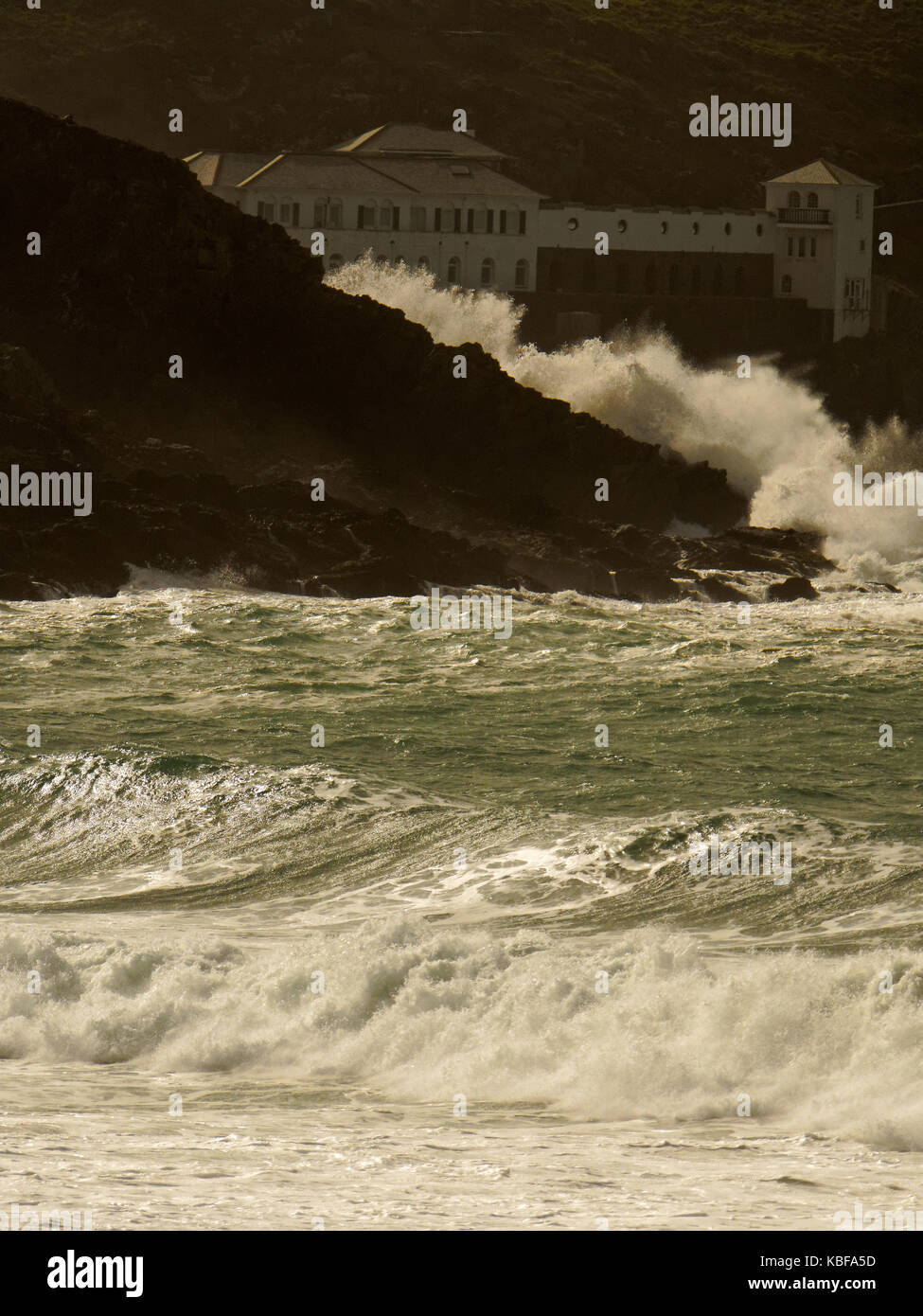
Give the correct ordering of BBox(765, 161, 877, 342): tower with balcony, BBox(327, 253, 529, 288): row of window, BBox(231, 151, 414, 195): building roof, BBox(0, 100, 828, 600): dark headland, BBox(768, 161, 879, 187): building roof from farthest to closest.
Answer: BBox(768, 161, 879, 187): building roof → BBox(765, 161, 877, 342): tower with balcony → BBox(327, 253, 529, 288): row of window → BBox(231, 151, 414, 195): building roof → BBox(0, 100, 828, 600): dark headland

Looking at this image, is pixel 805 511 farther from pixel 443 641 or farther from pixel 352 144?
pixel 352 144

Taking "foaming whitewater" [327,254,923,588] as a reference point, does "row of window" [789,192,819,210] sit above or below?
above

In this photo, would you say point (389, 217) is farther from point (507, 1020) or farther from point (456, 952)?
point (507, 1020)

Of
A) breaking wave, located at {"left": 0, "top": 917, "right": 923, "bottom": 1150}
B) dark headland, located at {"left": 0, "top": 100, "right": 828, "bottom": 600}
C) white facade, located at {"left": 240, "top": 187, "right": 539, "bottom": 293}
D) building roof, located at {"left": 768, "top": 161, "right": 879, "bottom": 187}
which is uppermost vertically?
building roof, located at {"left": 768, "top": 161, "right": 879, "bottom": 187}

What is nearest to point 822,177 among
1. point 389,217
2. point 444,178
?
point 444,178

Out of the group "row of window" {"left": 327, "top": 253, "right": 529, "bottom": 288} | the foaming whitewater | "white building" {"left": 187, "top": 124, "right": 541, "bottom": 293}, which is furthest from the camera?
"row of window" {"left": 327, "top": 253, "right": 529, "bottom": 288}

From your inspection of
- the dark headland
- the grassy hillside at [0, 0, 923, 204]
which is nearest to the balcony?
the grassy hillside at [0, 0, 923, 204]

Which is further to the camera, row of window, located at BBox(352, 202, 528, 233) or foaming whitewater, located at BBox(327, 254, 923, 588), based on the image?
row of window, located at BBox(352, 202, 528, 233)

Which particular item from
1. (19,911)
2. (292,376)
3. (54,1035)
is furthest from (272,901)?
(292,376)

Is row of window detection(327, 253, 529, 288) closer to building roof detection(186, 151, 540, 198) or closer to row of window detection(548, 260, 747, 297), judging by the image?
row of window detection(548, 260, 747, 297)
